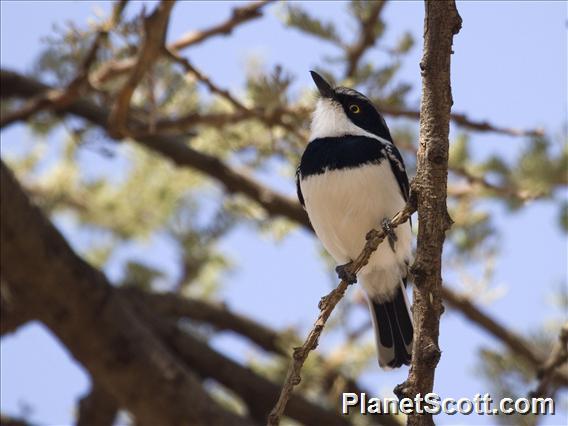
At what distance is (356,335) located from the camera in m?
6.05

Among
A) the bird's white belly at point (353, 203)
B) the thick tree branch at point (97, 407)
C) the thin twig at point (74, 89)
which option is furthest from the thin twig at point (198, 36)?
the thick tree branch at point (97, 407)

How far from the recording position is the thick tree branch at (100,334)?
5.04 meters

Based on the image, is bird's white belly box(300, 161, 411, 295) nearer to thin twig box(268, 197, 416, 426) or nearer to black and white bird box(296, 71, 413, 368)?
black and white bird box(296, 71, 413, 368)

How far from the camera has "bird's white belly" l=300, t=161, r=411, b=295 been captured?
4184 millimetres

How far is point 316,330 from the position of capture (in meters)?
2.74

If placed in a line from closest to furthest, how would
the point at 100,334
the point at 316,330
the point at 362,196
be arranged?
the point at 316,330, the point at 362,196, the point at 100,334

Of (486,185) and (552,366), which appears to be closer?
(552,366)

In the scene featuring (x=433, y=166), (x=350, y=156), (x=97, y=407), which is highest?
(x=350, y=156)

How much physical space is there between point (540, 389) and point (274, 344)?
2.19m

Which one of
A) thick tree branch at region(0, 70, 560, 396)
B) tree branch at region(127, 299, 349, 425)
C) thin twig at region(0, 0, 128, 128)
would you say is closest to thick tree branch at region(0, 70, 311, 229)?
thick tree branch at region(0, 70, 560, 396)

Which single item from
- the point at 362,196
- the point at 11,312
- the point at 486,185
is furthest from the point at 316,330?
the point at 11,312

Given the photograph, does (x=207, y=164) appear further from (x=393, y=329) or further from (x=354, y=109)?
(x=393, y=329)

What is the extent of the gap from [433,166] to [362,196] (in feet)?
4.04

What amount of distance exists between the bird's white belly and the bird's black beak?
0.70m
